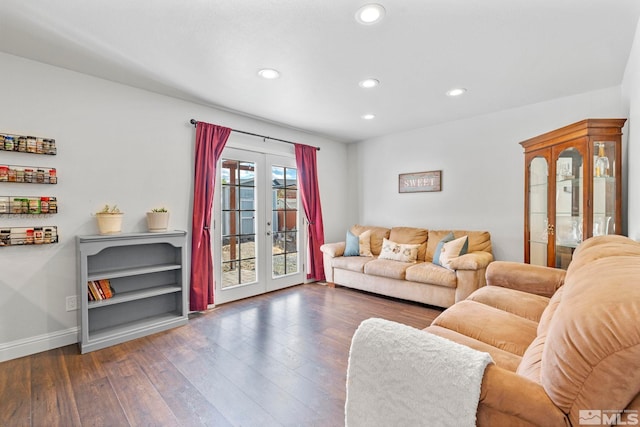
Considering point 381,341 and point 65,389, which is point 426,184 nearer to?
point 381,341

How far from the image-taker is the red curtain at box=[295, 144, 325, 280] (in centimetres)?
448

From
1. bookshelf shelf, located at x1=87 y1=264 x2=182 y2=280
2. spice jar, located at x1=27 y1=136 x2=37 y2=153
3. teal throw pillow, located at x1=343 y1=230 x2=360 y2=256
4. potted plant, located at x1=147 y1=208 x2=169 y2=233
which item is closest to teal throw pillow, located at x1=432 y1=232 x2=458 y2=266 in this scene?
teal throw pillow, located at x1=343 y1=230 x2=360 y2=256

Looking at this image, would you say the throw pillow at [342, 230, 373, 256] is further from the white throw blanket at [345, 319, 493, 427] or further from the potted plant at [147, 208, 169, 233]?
the white throw blanket at [345, 319, 493, 427]

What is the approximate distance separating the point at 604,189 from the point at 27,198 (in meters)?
4.75

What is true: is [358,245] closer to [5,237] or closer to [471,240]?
[471,240]

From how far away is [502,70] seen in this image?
2.55 metres

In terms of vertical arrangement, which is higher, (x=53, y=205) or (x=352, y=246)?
(x=53, y=205)

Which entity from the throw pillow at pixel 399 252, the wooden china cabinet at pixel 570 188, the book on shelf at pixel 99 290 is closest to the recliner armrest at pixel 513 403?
the wooden china cabinet at pixel 570 188

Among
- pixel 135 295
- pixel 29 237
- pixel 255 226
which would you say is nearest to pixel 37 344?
pixel 135 295

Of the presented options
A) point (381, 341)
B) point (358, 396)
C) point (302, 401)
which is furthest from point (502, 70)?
point (302, 401)

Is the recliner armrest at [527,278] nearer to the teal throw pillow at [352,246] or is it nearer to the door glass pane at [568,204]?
the door glass pane at [568,204]

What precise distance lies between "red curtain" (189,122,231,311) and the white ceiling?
1.44 ft

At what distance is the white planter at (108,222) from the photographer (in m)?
2.62

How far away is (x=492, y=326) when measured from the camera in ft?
5.58
